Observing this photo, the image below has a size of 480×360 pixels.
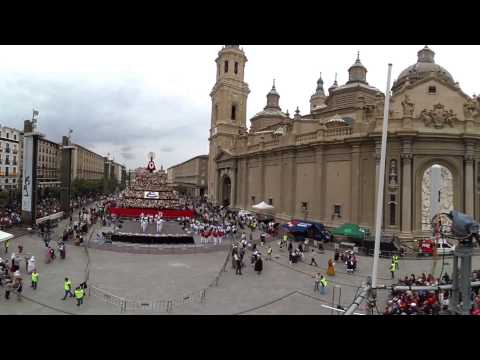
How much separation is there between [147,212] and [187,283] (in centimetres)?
2638

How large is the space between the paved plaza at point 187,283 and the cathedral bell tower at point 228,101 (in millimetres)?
41390

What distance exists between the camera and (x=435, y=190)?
96.0ft

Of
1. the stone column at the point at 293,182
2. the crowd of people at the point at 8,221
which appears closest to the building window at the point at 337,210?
the stone column at the point at 293,182

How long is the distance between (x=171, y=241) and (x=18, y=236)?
1300 cm

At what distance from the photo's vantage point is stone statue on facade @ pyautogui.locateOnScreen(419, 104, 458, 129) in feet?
94.4

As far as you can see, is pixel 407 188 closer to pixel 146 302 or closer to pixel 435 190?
pixel 435 190

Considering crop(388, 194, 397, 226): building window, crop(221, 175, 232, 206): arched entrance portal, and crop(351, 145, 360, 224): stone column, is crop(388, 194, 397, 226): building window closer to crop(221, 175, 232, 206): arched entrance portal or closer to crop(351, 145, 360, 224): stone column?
crop(351, 145, 360, 224): stone column

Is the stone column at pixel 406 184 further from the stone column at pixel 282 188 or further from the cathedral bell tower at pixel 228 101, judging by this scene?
the cathedral bell tower at pixel 228 101

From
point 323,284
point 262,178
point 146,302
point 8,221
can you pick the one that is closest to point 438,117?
point 323,284

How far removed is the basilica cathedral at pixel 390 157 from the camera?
28766 millimetres

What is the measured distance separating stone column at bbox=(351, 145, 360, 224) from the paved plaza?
6.72 meters

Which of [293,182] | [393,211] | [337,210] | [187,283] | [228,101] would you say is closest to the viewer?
[187,283]

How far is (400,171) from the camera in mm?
28891
